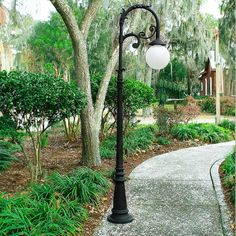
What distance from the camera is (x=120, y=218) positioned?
4.91 m

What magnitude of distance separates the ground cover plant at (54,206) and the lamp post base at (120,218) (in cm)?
33

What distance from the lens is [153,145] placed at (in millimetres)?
10742

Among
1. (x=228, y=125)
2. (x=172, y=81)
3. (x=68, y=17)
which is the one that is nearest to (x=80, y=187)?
(x=68, y=17)

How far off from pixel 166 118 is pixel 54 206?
306 inches

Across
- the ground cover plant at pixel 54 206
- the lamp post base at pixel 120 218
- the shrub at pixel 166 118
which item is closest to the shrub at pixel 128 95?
the shrub at pixel 166 118

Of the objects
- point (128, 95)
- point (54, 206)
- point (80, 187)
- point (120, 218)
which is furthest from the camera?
point (128, 95)

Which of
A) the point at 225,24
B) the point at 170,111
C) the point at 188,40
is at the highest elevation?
the point at 188,40

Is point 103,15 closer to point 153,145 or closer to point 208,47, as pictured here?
point 208,47

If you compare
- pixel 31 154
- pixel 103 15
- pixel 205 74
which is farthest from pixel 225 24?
pixel 205 74

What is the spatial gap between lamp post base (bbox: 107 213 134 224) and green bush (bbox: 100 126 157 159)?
151 inches

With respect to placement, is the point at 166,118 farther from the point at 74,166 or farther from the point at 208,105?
the point at 208,105

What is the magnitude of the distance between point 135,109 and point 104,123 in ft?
4.56

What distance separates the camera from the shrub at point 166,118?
39.4 ft

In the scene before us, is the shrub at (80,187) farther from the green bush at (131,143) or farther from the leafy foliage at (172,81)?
the leafy foliage at (172,81)
